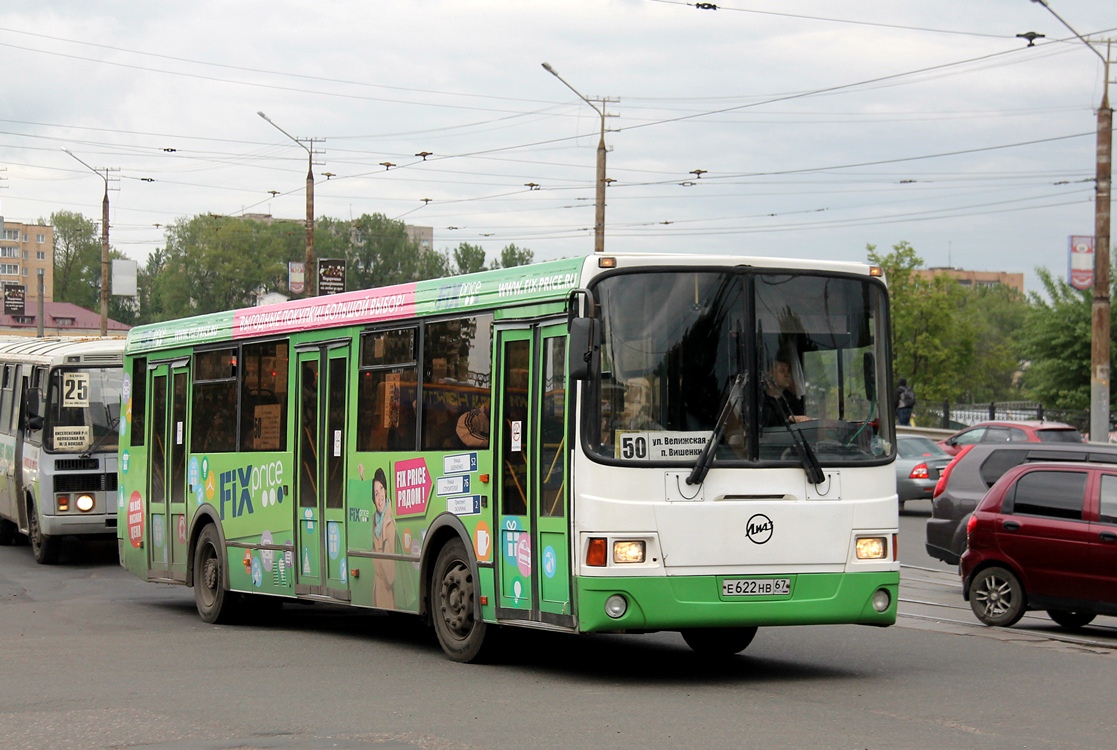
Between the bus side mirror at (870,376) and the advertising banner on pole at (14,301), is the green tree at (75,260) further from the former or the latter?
the bus side mirror at (870,376)

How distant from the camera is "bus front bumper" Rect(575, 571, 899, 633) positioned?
9352 millimetres

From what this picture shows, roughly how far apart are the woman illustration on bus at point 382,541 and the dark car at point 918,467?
59.0 feet

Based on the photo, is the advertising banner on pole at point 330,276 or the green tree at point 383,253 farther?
the green tree at point 383,253

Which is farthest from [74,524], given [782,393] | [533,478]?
[782,393]

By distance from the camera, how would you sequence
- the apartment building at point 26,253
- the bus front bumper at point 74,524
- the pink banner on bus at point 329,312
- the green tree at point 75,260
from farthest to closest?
the apartment building at point 26,253 → the green tree at point 75,260 → the bus front bumper at point 74,524 → the pink banner on bus at point 329,312

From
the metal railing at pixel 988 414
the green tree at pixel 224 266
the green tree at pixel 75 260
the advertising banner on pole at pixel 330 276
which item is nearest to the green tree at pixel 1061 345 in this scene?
the metal railing at pixel 988 414

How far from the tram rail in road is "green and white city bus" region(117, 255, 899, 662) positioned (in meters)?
3.32

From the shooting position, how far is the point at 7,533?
25.5 m

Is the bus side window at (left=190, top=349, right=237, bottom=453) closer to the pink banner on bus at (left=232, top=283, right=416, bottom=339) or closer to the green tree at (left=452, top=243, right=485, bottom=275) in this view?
the pink banner on bus at (left=232, top=283, right=416, bottom=339)

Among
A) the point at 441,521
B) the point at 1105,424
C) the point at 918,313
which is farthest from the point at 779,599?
the point at 918,313

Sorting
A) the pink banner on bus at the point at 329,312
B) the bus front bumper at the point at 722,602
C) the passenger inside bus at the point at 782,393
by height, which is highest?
the pink banner on bus at the point at 329,312

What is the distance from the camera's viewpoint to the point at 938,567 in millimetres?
21500

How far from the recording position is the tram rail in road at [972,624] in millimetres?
13086

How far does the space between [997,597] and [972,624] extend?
0.45 m
